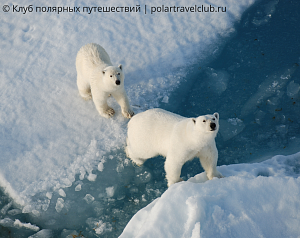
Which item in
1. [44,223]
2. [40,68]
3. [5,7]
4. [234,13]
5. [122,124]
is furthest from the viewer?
[5,7]

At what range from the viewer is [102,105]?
14.1 feet

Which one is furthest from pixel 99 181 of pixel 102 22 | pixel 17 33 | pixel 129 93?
pixel 17 33

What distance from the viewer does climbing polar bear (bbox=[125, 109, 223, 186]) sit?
2.75 m

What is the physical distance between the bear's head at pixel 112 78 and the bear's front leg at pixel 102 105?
0.28 metres

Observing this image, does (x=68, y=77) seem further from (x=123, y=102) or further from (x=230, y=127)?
(x=230, y=127)

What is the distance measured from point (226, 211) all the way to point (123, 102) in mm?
2304

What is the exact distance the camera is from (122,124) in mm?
4352

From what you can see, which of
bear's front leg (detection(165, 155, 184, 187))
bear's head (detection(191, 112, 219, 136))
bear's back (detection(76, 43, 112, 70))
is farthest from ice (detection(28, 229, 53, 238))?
bear's back (detection(76, 43, 112, 70))

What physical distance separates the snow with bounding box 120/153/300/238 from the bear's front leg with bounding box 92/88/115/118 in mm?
1860

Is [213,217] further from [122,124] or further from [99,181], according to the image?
[122,124]

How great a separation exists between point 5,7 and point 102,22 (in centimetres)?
238

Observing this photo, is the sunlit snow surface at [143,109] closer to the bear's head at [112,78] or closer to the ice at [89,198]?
the ice at [89,198]

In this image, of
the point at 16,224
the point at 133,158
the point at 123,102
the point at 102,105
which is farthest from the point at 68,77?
the point at 16,224

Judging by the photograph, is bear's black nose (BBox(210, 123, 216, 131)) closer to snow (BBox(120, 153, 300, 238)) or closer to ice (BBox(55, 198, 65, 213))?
snow (BBox(120, 153, 300, 238))
